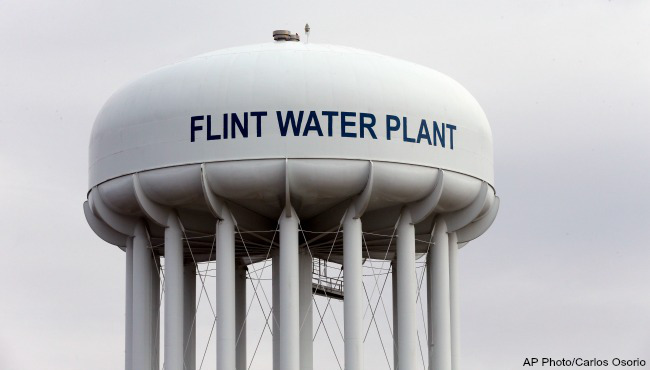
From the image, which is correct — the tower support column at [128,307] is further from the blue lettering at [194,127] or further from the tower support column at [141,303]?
the blue lettering at [194,127]

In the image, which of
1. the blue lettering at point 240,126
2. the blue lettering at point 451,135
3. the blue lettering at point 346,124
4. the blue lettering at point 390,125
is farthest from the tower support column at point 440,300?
the blue lettering at point 240,126

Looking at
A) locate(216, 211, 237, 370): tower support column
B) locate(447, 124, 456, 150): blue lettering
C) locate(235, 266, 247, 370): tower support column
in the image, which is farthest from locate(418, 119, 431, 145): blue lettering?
locate(235, 266, 247, 370): tower support column

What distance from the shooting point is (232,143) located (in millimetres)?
43219

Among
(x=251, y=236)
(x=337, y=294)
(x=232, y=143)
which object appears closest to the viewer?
(x=232, y=143)

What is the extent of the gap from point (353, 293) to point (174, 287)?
4.16 meters

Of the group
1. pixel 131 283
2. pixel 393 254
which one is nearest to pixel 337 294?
pixel 393 254

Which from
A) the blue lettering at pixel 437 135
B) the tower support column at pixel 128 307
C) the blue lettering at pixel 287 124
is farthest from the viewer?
the tower support column at pixel 128 307

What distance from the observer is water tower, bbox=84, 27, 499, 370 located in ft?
142

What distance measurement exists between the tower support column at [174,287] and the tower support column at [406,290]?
Result: 4995mm

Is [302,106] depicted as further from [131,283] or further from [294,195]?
[131,283]

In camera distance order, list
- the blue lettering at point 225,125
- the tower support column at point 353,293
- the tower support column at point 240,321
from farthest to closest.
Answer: the tower support column at point 240,321 → the tower support column at point 353,293 → the blue lettering at point 225,125

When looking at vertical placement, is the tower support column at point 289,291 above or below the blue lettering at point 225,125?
below

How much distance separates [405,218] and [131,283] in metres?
7.17

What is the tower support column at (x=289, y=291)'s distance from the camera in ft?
144
